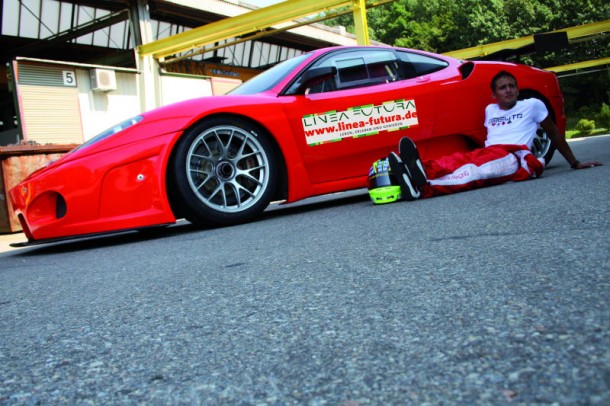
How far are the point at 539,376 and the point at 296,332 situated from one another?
1.93 ft

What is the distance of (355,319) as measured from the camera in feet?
4.73

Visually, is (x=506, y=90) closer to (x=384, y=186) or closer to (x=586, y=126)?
(x=384, y=186)

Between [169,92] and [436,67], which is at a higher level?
[169,92]

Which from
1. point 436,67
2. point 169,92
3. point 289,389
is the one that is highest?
point 169,92

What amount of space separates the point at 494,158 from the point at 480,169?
0.52 feet

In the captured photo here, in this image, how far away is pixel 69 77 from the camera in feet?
51.6

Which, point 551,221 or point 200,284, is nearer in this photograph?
point 200,284

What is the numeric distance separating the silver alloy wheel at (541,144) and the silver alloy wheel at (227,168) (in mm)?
2733

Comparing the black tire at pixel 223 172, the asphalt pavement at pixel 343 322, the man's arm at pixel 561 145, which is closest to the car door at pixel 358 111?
the black tire at pixel 223 172

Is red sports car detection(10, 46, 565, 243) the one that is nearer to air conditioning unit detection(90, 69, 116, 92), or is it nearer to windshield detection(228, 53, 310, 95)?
windshield detection(228, 53, 310, 95)

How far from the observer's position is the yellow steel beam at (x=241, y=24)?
1408cm

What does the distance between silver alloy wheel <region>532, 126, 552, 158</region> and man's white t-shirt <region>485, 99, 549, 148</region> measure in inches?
19.8

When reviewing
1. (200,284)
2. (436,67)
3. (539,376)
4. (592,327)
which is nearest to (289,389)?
(539,376)

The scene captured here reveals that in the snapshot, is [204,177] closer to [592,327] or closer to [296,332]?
[296,332]
